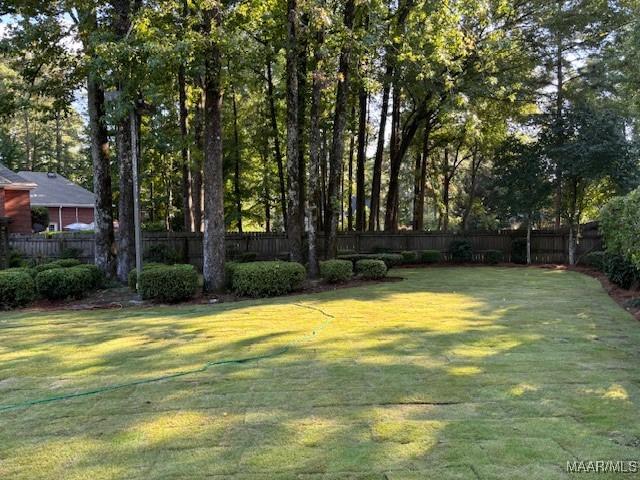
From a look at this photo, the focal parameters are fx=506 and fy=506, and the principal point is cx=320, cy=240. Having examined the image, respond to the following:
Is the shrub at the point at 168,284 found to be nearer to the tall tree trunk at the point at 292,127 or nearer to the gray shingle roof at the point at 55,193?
the tall tree trunk at the point at 292,127

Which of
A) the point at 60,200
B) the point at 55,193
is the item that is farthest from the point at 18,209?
the point at 55,193

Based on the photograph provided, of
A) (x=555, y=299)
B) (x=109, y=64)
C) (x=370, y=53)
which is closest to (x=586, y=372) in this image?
(x=555, y=299)

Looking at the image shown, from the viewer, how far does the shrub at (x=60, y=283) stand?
10.5 metres

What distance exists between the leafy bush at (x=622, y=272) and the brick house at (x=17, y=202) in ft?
78.8

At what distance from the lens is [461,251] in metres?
20.3

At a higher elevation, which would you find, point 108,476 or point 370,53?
point 370,53

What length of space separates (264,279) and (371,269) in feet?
12.0

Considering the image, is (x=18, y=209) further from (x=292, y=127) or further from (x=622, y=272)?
(x=622, y=272)

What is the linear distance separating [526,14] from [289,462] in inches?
798

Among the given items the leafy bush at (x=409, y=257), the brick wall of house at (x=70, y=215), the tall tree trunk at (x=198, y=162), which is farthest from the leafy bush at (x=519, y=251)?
the brick wall of house at (x=70, y=215)

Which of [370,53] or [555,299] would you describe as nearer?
[555,299]

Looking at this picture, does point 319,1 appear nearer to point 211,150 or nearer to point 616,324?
point 211,150

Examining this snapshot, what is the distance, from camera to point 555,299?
32.3 feet

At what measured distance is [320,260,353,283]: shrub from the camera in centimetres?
1211
